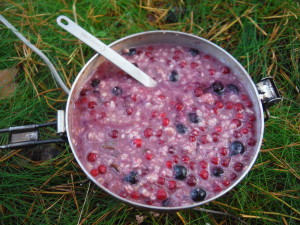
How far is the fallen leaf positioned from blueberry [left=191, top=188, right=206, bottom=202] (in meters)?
1.25

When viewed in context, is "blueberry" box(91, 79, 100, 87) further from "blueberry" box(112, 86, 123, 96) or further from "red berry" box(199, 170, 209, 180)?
"red berry" box(199, 170, 209, 180)

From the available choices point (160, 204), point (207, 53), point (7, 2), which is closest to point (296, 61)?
point (207, 53)

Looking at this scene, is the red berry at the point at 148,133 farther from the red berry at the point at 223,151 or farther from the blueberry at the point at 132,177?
the red berry at the point at 223,151

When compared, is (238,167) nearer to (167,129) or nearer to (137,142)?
(167,129)

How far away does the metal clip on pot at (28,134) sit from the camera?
1389mm

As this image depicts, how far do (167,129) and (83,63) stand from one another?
31.8 inches

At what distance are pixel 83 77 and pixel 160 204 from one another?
68 cm

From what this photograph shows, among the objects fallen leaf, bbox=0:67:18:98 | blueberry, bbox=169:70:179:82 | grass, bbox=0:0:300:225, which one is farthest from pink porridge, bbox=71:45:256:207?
fallen leaf, bbox=0:67:18:98

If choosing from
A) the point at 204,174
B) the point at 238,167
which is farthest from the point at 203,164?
the point at 238,167

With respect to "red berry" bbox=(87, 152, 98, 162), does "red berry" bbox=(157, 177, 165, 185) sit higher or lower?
lower

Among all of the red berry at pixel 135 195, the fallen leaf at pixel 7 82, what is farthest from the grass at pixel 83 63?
the red berry at pixel 135 195

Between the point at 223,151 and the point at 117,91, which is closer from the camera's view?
the point at 223,151

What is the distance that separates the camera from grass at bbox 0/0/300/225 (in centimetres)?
168

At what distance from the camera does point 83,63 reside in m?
1.99
